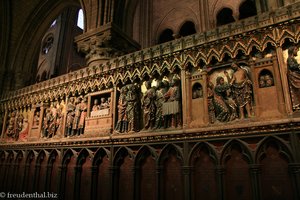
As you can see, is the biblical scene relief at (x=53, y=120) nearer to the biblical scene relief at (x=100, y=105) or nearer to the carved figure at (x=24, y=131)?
the carved figure at (x=24, y=131)

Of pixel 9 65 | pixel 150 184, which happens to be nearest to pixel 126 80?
pixel 150 184

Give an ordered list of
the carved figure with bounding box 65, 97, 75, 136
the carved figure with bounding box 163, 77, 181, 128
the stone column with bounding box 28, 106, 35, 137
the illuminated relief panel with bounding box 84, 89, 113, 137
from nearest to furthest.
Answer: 1. the carved figure with bounding box 163, 77, 181, 128
2. the illuminated relief panel with bounding box 84, 89, 113, 137
3. the carved figure with bounding box 65, 97, 75, 136
4. the stone column with bounding box 28, 106, 35, 137

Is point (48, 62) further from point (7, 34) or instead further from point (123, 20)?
point (123, 20)

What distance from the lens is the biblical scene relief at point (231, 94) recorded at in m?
4.21

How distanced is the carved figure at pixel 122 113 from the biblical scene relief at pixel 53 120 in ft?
6.92

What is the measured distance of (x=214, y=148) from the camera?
4277 mm

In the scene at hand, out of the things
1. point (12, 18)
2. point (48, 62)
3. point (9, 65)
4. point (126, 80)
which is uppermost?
point (48, 62)

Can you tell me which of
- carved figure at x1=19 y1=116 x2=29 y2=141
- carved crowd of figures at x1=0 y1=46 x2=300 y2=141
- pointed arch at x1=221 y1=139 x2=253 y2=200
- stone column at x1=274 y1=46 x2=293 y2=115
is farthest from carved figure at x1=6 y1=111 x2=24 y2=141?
stone column at x1=274 y1=46 x2=293 y2=115

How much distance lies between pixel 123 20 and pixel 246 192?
611 cm

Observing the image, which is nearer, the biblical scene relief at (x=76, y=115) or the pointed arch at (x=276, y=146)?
the pointed arch at (x=276, y=146)

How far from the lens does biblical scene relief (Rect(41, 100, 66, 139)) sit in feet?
22.7

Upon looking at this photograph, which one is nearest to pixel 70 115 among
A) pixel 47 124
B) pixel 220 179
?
pixel 47 124

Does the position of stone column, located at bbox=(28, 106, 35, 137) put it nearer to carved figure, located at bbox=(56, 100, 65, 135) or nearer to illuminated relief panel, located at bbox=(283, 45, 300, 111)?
carved figure, located at bbox=(56, 100, 65, 135)

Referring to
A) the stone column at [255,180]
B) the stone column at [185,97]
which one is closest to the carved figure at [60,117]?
the stone column at [185,97]
